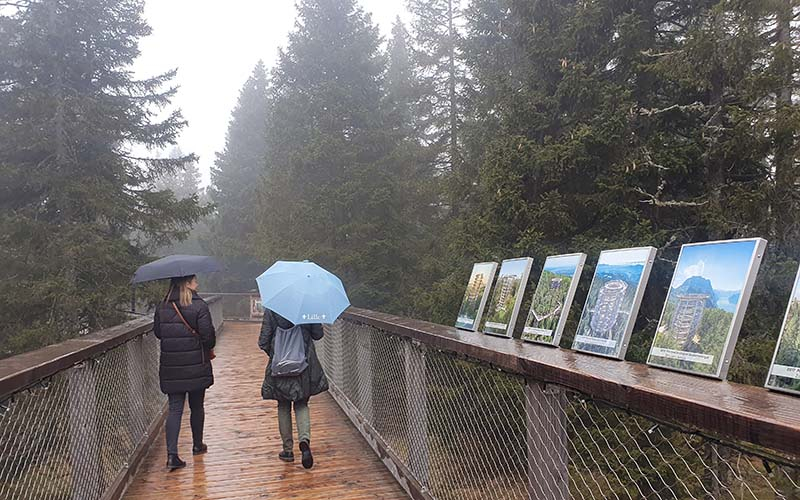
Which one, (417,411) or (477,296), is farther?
(477,296)

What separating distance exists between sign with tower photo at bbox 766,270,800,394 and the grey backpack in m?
3.67

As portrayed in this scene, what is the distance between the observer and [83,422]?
3.82 metres

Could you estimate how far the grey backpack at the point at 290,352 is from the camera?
487cm

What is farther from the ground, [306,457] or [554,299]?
[554,299]

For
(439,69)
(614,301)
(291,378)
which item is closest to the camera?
(614,301)

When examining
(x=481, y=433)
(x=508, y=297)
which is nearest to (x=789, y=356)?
(x=508, y=297)

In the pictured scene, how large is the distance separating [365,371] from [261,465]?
1317 millimetres

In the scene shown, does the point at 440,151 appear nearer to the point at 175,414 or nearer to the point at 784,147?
the point at 784,147

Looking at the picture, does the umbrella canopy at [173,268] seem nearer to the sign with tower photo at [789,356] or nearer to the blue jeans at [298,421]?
the blue jeans at [298,421]

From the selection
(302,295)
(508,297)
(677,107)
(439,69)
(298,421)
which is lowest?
(298,421)

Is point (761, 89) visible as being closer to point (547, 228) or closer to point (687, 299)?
point (547, 228)

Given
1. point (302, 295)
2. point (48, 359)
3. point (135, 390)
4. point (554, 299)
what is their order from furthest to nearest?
point (135, 390), point (302, 295), point (554, 299), point (48, 359)

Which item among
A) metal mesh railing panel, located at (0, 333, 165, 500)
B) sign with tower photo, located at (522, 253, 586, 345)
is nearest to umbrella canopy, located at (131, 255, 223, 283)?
metal mesh railing panel, located at (0, 333, 165, 500)

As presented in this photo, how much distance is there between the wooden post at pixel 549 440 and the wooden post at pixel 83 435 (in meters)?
2.66
